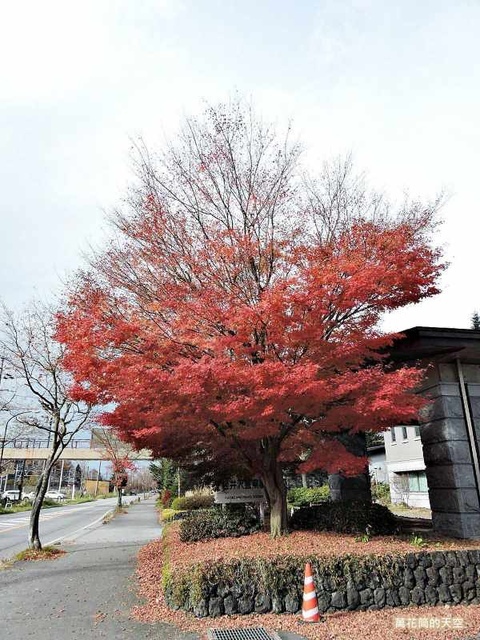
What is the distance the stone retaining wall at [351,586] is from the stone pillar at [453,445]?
210cm

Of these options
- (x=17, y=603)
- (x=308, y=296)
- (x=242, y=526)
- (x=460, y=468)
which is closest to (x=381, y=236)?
(x=308, y=296)

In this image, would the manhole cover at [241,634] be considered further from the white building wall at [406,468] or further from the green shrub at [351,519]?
the white building wall at [406,468]

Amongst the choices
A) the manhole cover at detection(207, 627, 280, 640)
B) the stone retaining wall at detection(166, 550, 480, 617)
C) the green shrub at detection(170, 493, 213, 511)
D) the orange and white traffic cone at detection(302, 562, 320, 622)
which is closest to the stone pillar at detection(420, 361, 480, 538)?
the stone retaining wall at detection(166, 550, 480, 617)

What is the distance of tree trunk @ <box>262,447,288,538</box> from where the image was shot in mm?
11352

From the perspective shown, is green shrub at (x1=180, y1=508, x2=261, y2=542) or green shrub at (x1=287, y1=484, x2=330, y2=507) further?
green shrub at (x1=287, y1=484, x2=330, y2=507)

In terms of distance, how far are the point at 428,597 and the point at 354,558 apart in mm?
1488

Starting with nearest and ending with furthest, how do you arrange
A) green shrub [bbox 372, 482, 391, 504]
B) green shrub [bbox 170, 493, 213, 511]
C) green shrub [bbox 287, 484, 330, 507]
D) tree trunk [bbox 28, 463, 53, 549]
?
tree trunk [bbox 28, 463, 53, 549], green shrub [bbox 170, 493, 213, 511], green shrub [bbox 287, 484, 330, 507], green shrub [bbox 372, 482, 391, 504]

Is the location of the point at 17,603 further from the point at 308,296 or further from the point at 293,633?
the point at 308,296

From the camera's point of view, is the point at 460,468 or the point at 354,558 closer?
the point at 354,558

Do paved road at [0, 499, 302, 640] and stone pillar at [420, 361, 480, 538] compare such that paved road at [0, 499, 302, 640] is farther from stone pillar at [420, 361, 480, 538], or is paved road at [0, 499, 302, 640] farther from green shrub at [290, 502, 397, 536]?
stone pillar at [420, 361, 480, 538]

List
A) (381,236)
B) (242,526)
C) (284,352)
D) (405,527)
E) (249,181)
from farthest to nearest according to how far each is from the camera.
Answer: (242,526) → (405,527) → (249,181) → (381,236) → (284,352)

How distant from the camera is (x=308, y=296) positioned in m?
8.71

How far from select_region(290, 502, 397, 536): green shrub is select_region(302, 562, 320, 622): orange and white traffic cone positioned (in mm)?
3500

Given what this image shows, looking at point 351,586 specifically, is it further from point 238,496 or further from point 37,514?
point 37,514
